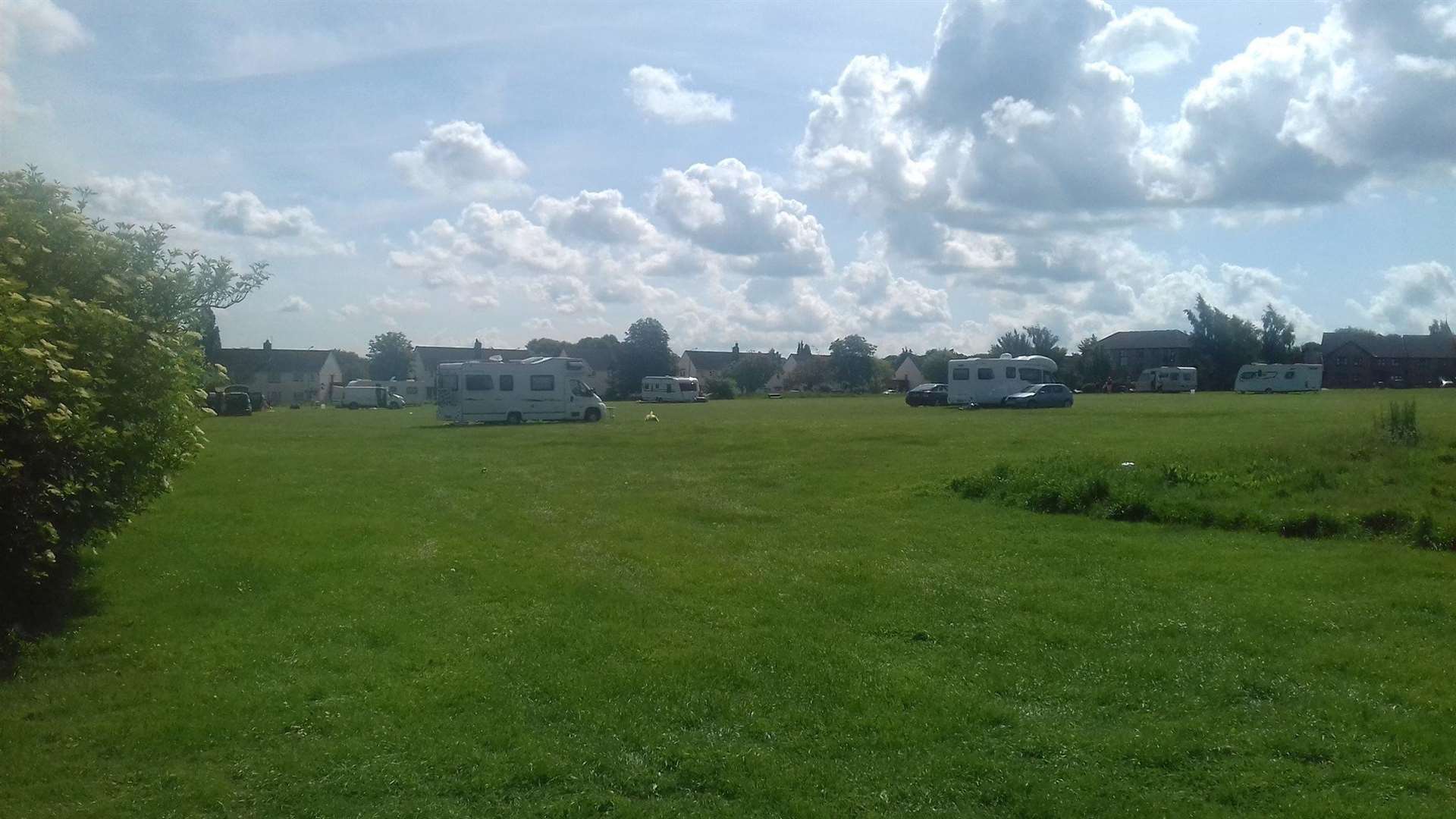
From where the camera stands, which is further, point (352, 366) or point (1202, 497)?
point (352, 366)

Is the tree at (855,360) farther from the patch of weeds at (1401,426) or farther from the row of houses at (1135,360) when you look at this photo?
the patch of weeds at (1401,426)

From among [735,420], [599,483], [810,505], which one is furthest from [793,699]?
[735,420]

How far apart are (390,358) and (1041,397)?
93937 millimetres

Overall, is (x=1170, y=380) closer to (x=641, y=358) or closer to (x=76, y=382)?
(x=641, y=358)

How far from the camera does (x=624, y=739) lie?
21.2ft

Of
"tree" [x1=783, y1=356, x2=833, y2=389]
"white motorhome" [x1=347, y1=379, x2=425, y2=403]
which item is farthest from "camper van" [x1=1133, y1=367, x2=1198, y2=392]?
"white motorhome" [x1=347, y1=379, x2=425, y2=403]

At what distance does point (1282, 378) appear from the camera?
7112 cm

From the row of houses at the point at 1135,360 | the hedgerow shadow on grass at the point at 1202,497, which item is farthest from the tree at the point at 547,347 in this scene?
the hedgerow shadow on grass at the point at 1202,497

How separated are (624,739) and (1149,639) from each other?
4.53m

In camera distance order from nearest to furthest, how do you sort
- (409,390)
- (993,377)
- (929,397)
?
(993,377) → (929,397) → (409,390)

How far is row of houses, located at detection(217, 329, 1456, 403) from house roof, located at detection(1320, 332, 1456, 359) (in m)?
0.08

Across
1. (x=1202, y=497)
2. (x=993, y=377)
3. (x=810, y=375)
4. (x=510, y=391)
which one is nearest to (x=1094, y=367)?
(x=810, y=375)

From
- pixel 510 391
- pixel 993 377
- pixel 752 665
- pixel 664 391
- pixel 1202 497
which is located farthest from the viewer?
pixel 664 391

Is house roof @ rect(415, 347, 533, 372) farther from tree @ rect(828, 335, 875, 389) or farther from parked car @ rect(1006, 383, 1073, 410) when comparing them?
parked car @ rect(1006, 383, 1073, 410)
